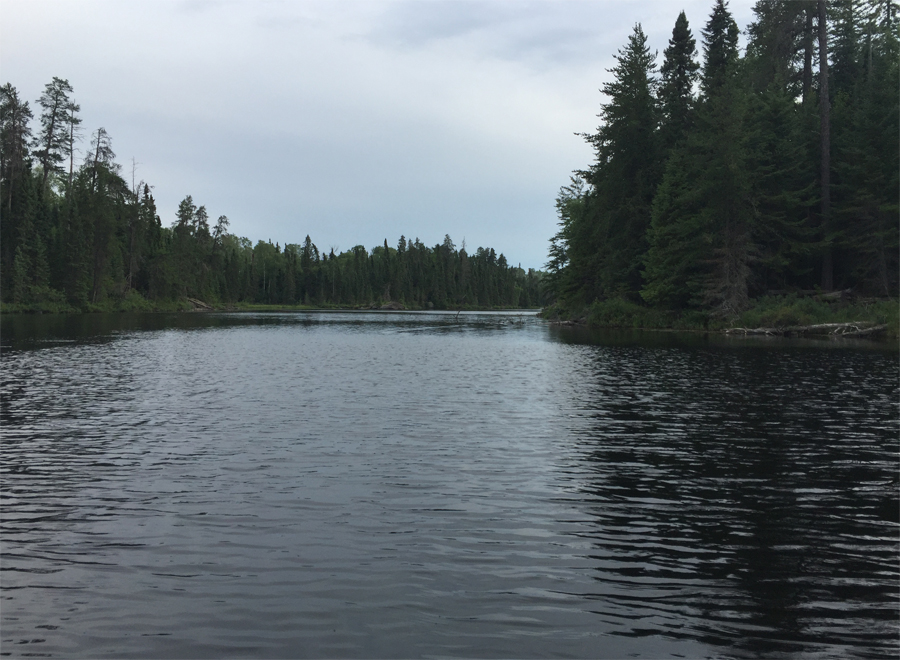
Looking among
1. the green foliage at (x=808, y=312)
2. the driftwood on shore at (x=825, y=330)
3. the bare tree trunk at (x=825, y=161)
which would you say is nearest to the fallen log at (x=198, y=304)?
the green foliage at (x=808, y=312)

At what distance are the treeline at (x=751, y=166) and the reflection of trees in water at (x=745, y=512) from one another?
36.1m

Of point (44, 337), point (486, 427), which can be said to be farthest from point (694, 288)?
point (44, 337)

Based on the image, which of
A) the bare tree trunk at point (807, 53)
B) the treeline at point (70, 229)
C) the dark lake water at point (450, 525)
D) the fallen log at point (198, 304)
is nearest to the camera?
the dark lake water at point (450, 525)

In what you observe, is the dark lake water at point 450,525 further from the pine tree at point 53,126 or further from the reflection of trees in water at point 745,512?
the pine tree at point 53,126

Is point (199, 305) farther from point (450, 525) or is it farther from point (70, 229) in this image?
point (450, 525)

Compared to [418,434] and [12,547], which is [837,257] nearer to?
[418,434]

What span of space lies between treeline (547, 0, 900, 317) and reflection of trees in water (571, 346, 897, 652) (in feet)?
118

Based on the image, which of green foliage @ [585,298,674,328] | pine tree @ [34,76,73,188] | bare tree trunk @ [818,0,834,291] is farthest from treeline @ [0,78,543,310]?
bare tree trunk @ [818,0,834,291]

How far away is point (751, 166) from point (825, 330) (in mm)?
16242

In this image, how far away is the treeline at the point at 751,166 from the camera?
176ft

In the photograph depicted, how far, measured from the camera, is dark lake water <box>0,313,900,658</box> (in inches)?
261

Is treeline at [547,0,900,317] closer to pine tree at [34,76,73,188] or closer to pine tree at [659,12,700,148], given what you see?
pine tree at [659,12,700,148]

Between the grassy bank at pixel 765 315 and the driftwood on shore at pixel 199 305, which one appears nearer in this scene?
the grassy bank at pixel 765 315

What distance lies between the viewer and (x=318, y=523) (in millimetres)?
9797
